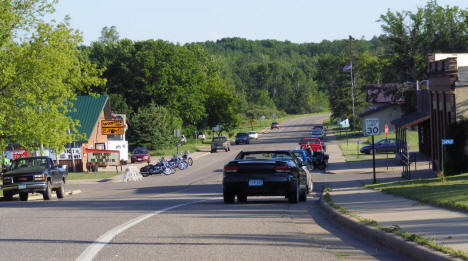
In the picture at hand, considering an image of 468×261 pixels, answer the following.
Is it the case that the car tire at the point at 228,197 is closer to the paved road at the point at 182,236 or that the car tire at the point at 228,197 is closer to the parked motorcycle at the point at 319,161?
the paved road at the point at 182,236

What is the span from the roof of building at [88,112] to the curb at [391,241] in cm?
4630

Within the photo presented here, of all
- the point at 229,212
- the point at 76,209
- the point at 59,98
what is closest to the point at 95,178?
the point at 59,98

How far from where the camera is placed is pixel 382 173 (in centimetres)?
3872

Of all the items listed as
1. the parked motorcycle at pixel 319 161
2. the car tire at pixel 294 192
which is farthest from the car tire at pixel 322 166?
the car tire at pixel 294 192

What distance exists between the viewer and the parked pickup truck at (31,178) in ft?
88.3

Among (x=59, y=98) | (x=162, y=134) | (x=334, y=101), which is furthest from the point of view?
(x=334, y=101)

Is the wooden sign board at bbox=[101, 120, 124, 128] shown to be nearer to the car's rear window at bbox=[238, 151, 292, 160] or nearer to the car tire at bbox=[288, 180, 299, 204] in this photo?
the car's rear window at bbox=[238, 151, 292, 160]

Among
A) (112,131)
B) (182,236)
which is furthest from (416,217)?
(112,131)

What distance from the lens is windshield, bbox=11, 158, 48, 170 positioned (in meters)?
28.0

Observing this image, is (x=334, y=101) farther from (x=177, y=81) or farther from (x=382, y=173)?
(x=382, y=173)

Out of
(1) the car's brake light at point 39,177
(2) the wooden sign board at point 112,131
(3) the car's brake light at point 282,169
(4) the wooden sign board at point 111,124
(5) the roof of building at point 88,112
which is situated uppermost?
(5) the roof of building at point 88,112

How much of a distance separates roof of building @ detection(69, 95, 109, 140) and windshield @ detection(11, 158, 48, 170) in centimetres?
2890

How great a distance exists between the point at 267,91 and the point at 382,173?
161151 mm

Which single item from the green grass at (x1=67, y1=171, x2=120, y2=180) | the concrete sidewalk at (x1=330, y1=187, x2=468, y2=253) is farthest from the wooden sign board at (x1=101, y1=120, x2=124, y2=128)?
the concrete sidewalk at (x1=330, y1=187, x2=468, y2=253)
